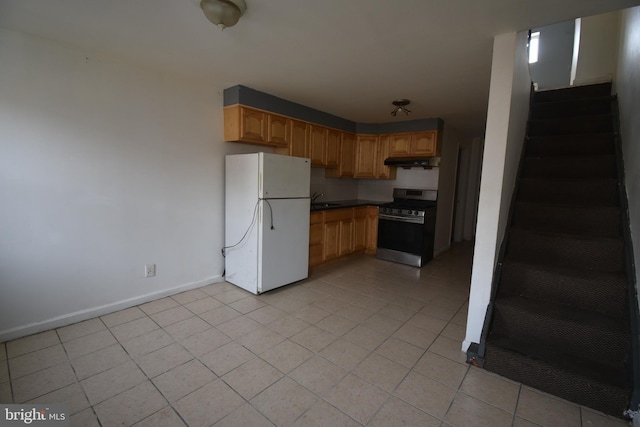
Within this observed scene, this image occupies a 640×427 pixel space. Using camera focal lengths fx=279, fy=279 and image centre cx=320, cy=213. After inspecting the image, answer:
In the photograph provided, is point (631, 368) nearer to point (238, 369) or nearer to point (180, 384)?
point (238, 369)

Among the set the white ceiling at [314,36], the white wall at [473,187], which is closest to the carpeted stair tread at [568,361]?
the white ceiling at [314,36]

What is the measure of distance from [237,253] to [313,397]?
76.2 inches

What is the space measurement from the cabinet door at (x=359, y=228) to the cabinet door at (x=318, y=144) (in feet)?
3.27

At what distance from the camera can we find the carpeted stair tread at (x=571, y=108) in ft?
10.6

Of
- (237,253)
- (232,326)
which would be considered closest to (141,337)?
(232,326)

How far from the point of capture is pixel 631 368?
1.59 metres

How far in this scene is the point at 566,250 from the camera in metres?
2.20

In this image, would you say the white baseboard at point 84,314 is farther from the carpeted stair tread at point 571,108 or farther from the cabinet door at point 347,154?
the carpeted stair tread at point 571,108

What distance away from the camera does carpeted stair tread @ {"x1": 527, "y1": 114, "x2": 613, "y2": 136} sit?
9.94 feet

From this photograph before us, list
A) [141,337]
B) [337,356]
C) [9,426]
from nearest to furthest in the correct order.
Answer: [9,426] < [337,356] < [141,337]

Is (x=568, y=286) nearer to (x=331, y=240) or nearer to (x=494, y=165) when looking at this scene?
(x=494, y=165)

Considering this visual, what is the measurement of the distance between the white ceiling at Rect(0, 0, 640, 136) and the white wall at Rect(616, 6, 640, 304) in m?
1.13

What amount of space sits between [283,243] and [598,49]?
5.00 metres

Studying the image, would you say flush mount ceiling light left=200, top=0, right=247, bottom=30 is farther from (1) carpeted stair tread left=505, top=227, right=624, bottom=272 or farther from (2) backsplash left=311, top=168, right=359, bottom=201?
(2) backsplash left=311, top=168, right=359, bottom=201
